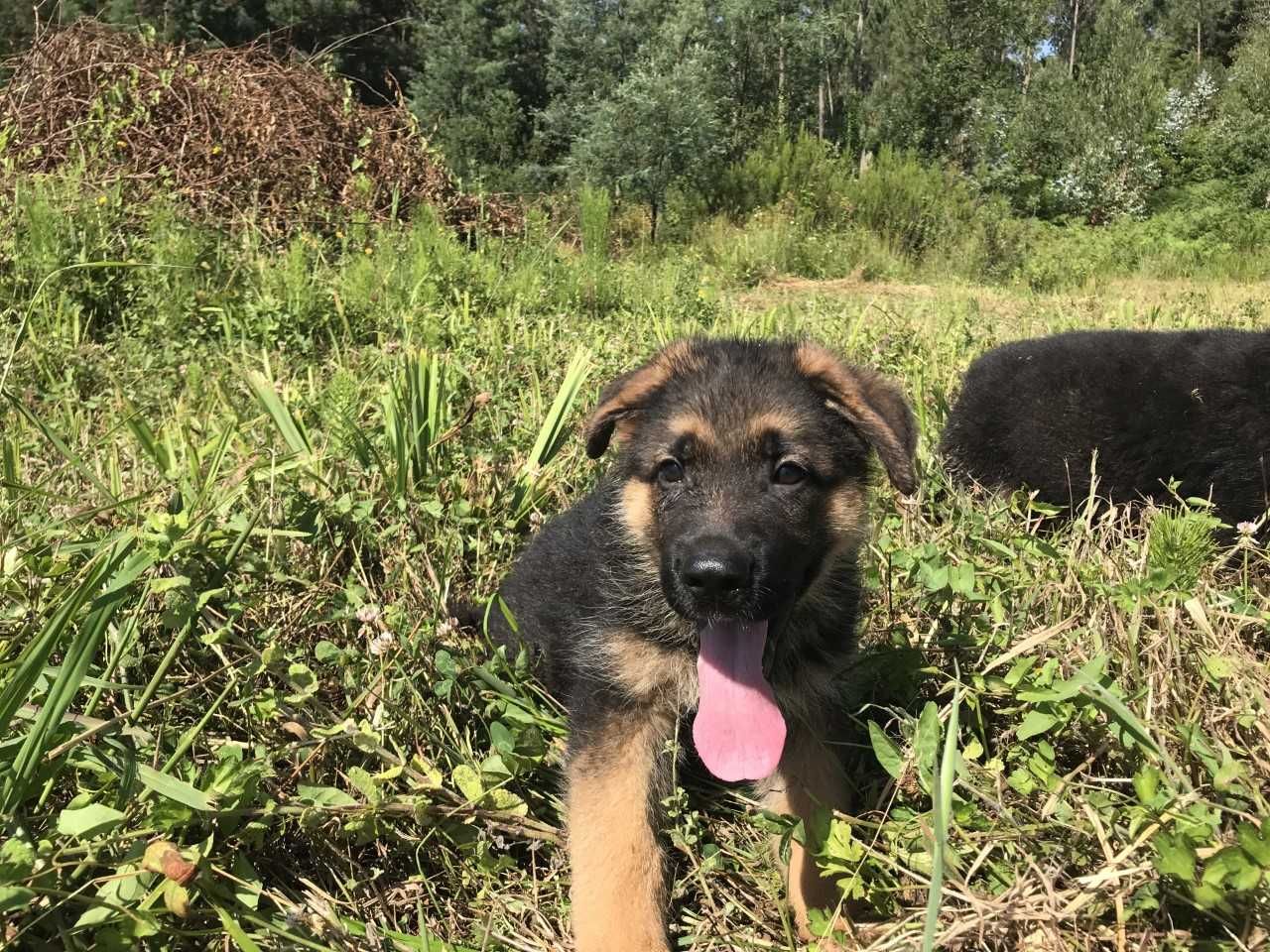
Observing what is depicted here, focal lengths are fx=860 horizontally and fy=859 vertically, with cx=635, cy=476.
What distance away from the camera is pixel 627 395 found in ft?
9.91

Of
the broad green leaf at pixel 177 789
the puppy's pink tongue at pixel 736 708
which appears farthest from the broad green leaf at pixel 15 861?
the puppy's pink tongue at pixel 736 708

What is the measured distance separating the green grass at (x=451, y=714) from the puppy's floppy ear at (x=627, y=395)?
2.45ft

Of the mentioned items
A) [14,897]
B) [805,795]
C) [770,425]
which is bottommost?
[805,795]

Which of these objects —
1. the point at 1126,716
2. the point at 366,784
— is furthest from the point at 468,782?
the point at 1126,716

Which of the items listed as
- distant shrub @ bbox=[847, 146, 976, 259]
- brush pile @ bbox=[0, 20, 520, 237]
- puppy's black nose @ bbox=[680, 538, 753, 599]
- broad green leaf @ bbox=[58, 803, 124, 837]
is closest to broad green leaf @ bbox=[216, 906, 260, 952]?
broad green leaf @ bbox=[58, 803, 124, 837]

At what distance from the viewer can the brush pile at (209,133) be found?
8641 millimetres

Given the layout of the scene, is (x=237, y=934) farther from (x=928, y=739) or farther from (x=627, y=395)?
(x=627, y=395)

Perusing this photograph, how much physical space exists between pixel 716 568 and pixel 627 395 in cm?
93

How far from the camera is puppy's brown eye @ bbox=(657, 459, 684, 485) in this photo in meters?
Result: 2.81

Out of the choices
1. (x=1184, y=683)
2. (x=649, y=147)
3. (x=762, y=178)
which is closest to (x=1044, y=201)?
(x=762, y=178)

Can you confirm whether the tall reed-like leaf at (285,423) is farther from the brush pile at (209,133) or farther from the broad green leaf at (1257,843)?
the brush pile at (209,133)

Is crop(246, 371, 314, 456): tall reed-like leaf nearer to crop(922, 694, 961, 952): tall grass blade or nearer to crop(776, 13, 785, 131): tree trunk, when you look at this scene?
crop(922, 694, 961, 952): tall grass blade

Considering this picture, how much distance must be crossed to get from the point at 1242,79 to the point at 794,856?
44.5m

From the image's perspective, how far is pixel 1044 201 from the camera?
96.6 feet
